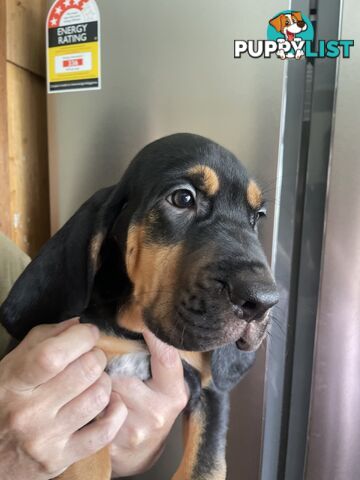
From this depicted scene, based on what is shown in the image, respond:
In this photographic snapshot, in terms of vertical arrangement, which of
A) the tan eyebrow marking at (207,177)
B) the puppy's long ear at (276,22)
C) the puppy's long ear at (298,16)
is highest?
the puppy's long ear at (298,16)

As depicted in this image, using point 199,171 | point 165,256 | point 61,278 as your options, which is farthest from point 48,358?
point 199,171

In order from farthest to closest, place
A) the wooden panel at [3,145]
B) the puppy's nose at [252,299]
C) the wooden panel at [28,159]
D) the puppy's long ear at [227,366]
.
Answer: the wooden panel at [28,159]
the wooden panel at [3,145]
the puppy's long ear at [227,366]
the puppy's nose at [252,299]

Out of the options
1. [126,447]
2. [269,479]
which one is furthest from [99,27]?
[269,479]

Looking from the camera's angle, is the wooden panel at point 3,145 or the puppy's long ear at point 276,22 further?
the wooden panel at point 3,145

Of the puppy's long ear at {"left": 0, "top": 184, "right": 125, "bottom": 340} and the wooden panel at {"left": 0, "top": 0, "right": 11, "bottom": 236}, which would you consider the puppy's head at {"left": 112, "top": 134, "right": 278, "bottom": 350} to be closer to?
the puppy's long ear at {"left": 0, "top": 184, "right": 125, "bottom": 340}

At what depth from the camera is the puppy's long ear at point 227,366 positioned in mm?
1382

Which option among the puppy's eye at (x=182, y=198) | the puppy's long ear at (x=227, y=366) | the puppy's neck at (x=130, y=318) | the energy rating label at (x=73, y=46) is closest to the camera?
the puppy's eye at (x=182, y=198)

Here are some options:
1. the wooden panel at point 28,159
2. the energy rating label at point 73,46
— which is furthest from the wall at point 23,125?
the energy rating label at point 73,46

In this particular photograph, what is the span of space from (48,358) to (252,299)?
0.52m

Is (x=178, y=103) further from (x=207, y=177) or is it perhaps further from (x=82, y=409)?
(x=82, y=409)

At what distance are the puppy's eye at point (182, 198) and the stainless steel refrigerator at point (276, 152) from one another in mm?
675

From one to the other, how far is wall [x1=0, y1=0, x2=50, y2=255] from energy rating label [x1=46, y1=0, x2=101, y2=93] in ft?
0.61

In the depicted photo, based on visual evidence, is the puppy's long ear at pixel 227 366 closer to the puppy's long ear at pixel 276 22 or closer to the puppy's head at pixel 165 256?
the puppy's head at pixel 165 256

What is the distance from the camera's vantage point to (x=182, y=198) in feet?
3.81
